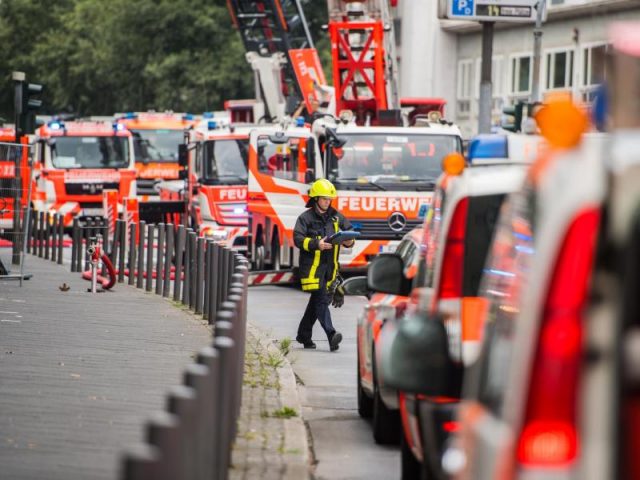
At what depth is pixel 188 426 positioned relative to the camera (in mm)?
5230

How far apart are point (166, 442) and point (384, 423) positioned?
530 centimetres

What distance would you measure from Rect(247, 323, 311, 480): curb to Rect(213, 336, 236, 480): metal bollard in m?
0.56

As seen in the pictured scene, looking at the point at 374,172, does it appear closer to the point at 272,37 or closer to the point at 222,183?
the point at 222,183

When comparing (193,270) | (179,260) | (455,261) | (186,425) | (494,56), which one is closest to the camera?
(186,425)

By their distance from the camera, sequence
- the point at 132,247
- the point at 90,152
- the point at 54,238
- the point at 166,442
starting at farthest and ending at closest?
the point at 90,152 → the point at 54,238 → the point at 132,247 → the point at 166,442

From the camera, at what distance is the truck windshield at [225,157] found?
101ft

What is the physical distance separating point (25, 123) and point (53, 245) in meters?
2.56

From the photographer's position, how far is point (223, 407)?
7.56 m

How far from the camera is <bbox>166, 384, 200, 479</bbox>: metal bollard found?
16.5ft

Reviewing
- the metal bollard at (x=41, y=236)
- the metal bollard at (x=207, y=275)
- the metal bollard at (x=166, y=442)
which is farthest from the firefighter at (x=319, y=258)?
the metal bollard at (x=41, y=236)

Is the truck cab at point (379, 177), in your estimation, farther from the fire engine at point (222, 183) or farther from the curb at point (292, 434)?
the curb at point (292, 434)

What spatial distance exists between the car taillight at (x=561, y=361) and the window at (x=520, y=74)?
52061 millimetres

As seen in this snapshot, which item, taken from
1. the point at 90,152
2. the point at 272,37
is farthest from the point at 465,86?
the point at 90,152

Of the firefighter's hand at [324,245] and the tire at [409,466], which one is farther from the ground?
the firefighter's hand at [324,245]
